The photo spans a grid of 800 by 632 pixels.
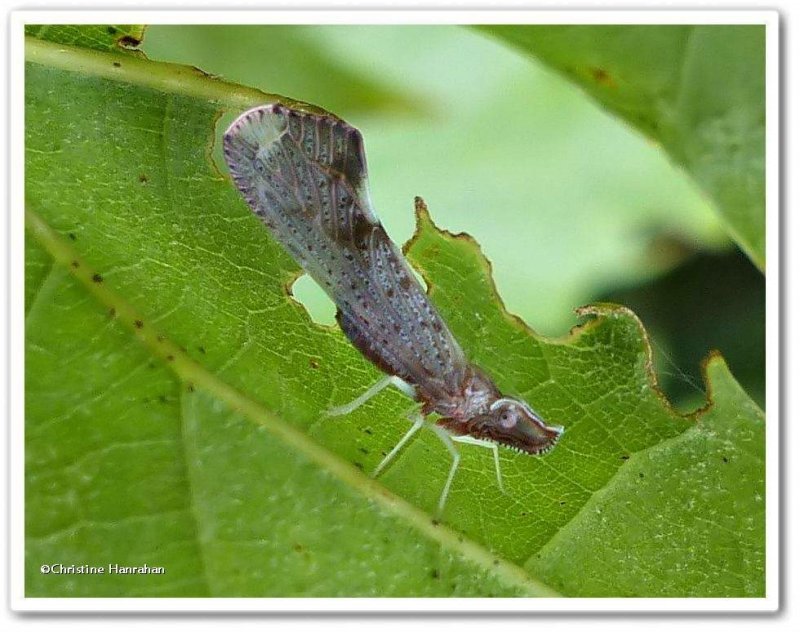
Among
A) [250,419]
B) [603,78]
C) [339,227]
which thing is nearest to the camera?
[603,78]

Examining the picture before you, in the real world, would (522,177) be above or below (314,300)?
above

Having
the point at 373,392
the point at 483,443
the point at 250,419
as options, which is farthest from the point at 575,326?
the point at 250,419

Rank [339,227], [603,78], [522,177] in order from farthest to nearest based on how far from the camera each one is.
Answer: [522,177]
[339,227]
[603,78]

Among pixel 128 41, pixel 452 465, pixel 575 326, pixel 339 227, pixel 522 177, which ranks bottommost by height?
pixel 452 465

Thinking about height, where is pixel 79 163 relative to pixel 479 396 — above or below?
above
